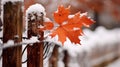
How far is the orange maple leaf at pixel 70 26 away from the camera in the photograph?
1.93 metres

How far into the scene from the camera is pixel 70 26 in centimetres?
195

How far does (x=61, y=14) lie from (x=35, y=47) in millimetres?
211

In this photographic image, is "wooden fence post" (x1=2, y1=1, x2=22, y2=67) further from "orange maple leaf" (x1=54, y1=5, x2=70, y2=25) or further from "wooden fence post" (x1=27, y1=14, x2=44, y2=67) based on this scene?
"orange maple leaf" (x1=54, y1=5, x2=70, y2=25)

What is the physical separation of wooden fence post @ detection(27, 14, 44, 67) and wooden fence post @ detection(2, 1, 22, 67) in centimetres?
8

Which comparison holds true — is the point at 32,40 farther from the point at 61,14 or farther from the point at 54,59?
the point at 54,59

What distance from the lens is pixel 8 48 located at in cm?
186

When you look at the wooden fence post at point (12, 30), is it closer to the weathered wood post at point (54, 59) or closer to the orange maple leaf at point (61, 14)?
the orange maple leaf at point (61, 14)

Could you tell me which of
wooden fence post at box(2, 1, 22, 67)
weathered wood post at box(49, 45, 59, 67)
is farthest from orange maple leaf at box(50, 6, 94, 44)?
weathered wood post at box(49, 45, 59, 67)

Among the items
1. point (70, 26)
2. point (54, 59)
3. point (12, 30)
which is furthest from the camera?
point (54, 59)

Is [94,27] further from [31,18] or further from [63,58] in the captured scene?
[31,18]

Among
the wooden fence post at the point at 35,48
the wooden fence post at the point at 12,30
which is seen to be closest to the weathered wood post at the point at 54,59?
the wooden fence post at the point at 35,48

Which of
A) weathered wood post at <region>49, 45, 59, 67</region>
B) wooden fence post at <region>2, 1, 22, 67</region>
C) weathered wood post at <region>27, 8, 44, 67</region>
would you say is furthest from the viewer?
weathered wood post at <region>49, 45, 59, 67</region>

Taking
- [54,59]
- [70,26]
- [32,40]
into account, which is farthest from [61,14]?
[54,59]

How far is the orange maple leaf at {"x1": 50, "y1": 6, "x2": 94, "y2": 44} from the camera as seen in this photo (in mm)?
1932
